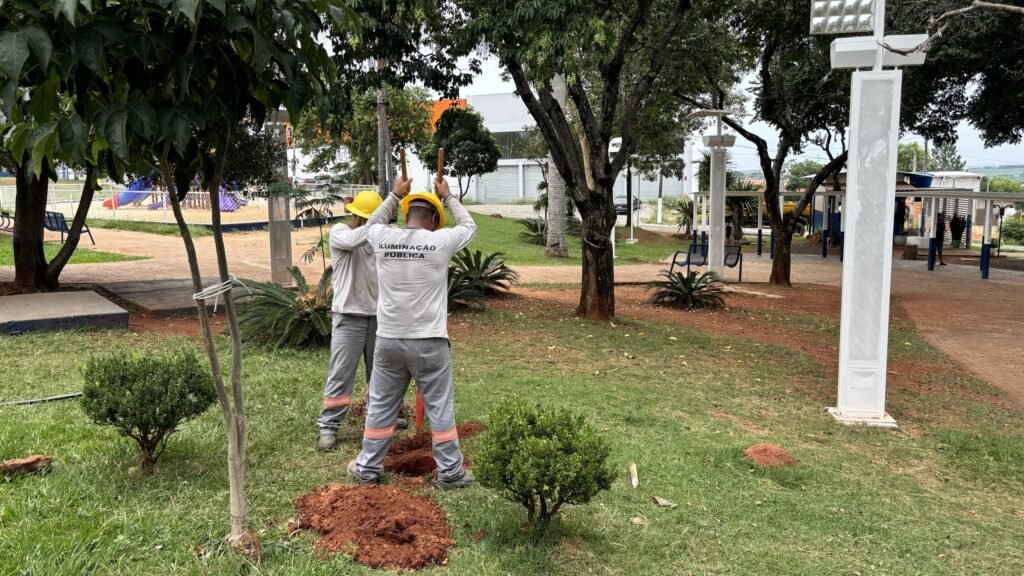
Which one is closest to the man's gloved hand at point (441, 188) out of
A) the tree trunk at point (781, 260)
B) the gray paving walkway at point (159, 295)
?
the gray paving walkway at point (159, 295)

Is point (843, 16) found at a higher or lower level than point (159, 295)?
higher

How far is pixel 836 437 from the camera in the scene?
6191 mm

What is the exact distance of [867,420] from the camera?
665 centimetres

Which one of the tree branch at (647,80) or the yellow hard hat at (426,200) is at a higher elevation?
the tree branch at (647,80)

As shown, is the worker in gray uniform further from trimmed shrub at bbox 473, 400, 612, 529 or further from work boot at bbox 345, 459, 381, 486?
trimmed shrub at bbox 473, 400, 612, 529

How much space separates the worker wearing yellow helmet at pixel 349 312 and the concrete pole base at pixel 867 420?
411cm

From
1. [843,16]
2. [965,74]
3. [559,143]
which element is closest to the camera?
[843,16]

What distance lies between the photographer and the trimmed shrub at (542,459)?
3.40m

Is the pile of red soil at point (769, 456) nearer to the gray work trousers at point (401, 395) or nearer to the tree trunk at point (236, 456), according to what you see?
the gray work trousers at point (401, 395)

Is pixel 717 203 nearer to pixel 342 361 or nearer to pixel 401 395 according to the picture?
pixel 342 361

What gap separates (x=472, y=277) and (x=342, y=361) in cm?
684

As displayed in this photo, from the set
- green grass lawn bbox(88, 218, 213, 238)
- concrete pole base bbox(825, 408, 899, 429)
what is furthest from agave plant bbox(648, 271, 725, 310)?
green grass lawn bbox(88, 218, 213, 238)

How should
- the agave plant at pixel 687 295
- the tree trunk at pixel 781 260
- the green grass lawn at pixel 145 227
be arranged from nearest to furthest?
1. the agave plant at pixel 687 295
2. the tree trunk at pixel 781 260
3. the green grass lawn at pixel 145 227

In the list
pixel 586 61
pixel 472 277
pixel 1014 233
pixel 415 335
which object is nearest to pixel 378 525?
pixel 415 335
